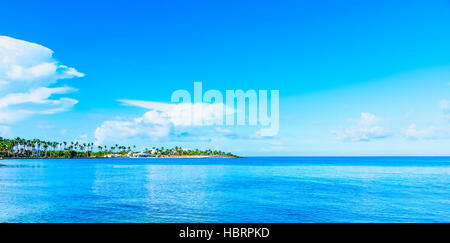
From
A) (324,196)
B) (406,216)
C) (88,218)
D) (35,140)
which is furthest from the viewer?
(35,140)

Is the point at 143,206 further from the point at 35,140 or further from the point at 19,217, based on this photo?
A: the point at 35,140

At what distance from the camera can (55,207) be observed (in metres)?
14.5

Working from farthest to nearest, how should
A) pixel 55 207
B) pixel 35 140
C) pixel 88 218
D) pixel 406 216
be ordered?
pixel 35 140
pixel 55 207
pixel 406 216
pixel 88 218

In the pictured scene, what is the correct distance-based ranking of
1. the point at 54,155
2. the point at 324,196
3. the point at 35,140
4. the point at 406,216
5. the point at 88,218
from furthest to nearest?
1. the point at 54,155
2. the point at 35,140
3. the point at 324,196
4. the point at 406,216
5. the point at 88,218

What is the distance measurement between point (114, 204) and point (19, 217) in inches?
167

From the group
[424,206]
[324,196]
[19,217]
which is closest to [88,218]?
[19,217]
